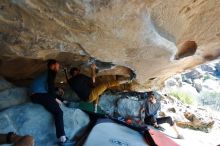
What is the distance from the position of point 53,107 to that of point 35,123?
43cm

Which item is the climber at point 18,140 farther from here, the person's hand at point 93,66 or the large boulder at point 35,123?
the person's hand at point 93,66

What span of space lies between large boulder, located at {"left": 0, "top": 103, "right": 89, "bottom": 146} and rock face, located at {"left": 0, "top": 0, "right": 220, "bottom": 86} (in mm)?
1008

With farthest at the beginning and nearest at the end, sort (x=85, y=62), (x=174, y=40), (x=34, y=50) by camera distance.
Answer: (x=85, y=62) → (x=174, y=40) → (x=34, y=50)

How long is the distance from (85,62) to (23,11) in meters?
2.94

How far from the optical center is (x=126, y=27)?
18.5 feet

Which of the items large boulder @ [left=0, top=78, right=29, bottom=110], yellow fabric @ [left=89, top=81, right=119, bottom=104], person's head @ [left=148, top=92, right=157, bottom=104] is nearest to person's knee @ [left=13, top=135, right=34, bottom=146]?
large boulder @ [left=0, top=78, right=29, bottom=110]

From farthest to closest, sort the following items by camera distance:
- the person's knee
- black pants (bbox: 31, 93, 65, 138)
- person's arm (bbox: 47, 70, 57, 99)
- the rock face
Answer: person's arm (bbox: 47, 70, 57, 99)
black pants (bbox: 31, 93, 65, 138)
the rock face
the person's knee

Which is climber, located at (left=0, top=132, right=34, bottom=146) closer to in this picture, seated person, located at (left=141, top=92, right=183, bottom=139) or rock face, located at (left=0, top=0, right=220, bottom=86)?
rock face, located at (left=0, top=0, right=220, bottom=86)

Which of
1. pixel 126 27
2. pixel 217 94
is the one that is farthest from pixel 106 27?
pixel 217 94

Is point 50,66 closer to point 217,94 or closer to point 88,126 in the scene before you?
point 88,126

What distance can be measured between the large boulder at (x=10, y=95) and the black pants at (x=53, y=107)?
409 mm

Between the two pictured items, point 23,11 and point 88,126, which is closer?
point 23,11

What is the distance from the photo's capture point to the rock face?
4992 mm

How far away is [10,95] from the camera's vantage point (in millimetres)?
6922
